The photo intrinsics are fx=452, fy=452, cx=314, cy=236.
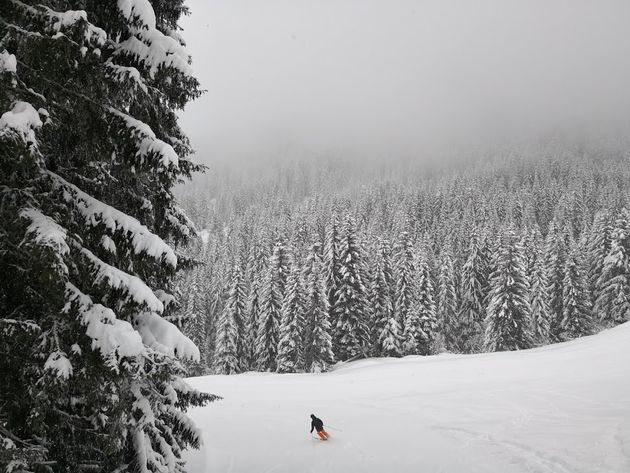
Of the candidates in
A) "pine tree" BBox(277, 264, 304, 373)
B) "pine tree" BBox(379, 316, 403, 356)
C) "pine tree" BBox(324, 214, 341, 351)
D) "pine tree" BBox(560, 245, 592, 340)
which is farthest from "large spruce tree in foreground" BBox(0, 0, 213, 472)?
"pine tree" BBox(560, 245, 592, 340)

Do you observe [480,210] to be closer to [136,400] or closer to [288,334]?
[288,334]

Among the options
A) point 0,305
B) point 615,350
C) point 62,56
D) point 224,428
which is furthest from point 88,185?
point 615,350

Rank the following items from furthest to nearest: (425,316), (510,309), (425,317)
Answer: (425,316), (425,317), (510,309)

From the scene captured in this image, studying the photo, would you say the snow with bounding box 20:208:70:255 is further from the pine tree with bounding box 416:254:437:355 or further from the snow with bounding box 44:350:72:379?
the pine tree with bounding box 416:254:437:355

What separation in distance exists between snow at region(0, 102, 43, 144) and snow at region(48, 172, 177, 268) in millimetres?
1226

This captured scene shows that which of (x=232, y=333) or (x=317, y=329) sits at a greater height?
(x=232, y=333)

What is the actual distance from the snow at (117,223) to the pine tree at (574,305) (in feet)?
179

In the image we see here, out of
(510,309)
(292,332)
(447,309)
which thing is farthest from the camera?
(447,309)

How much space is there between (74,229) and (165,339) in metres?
1.69

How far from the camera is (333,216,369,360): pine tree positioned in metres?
43.0

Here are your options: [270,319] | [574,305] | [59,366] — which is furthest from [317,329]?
[59,366]

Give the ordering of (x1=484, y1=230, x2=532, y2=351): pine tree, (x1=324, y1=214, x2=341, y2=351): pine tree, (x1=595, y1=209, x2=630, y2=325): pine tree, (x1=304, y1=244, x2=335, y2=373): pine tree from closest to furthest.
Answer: (x1=304, y1=244, x2=335, y2=373): pine tree, (x1=324, y1=214, x2=341, y2=351): pine tree, (x1=484, y1=230, x2=532, y2=351): pine tree, (x1=595, y1=209, x2=630, y2=325): pine tree

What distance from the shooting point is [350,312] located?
4294 cm

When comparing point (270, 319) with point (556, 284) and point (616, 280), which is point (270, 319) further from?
point (616, 280)
